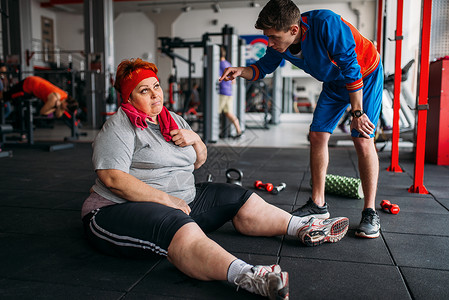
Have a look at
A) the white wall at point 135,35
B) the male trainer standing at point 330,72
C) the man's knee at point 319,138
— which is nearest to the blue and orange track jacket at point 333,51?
the male trainer standing at point 330,72

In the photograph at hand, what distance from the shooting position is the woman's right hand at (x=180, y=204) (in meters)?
1.50

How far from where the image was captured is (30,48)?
9.98 meters

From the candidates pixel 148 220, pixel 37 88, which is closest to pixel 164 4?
pixel 37 88

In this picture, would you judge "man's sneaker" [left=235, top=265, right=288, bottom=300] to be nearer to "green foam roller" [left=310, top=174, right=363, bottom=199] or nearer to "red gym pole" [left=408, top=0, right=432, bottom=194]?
"green foam roller" [left=310, top=174, right=363, bottom=199]

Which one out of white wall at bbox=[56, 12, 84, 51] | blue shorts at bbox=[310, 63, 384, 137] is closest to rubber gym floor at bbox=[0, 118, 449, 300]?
blue shorts at bbox=[310, 63, 384, 137]

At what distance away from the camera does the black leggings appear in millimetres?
1352

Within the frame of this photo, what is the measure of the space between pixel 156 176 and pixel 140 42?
13.8m

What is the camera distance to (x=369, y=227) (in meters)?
1.86

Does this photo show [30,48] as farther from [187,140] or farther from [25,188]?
→ [187,140]

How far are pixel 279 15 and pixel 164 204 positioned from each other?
0.96 metres

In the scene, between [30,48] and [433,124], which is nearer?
[433,124]

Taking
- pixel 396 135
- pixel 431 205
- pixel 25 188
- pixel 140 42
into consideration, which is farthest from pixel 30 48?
pixel 431 205

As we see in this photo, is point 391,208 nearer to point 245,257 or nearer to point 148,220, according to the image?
point 245,257

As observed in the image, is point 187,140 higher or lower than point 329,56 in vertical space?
lower
